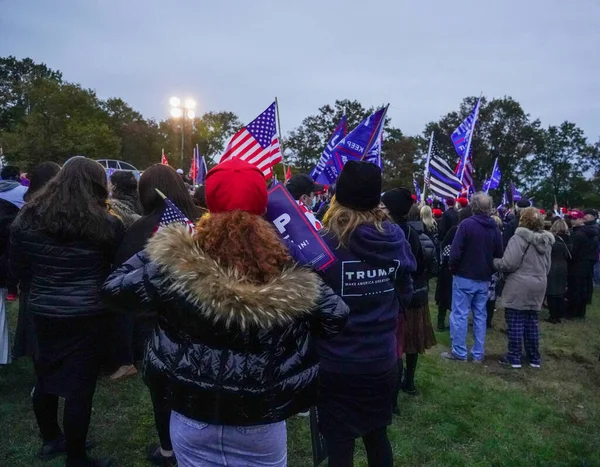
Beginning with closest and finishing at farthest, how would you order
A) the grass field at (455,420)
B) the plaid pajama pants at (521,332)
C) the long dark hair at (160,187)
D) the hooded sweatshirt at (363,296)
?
1. the hooded sweatshirt at (363,296)
2. the long dark hair at (160,187)
3. the grass field at (455,420)
4. the plaid pajama pants at (521,332)

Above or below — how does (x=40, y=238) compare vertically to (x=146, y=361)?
above

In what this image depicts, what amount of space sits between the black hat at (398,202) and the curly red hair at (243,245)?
259 cm

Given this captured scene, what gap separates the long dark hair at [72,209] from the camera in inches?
116

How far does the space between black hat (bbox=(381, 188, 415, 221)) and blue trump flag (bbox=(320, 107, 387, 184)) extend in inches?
109

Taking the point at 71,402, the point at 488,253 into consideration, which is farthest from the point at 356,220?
the point at 488,253

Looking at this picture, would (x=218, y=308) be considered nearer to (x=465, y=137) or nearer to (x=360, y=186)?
(x=360, y=186)

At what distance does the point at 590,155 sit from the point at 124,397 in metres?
55.9

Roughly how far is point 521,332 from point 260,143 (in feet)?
14.6

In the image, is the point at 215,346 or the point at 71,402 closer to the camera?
the point at 215,346

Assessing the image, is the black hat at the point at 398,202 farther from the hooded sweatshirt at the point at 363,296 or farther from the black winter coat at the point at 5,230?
the black winter coat at the point at 5,230

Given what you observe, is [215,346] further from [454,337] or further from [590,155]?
[590,155]

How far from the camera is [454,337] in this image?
255 inches

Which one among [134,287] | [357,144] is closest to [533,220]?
[357,144]

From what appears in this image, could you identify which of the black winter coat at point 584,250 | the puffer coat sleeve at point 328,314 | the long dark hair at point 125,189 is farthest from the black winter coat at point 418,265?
the black winter coat at point 584,250
